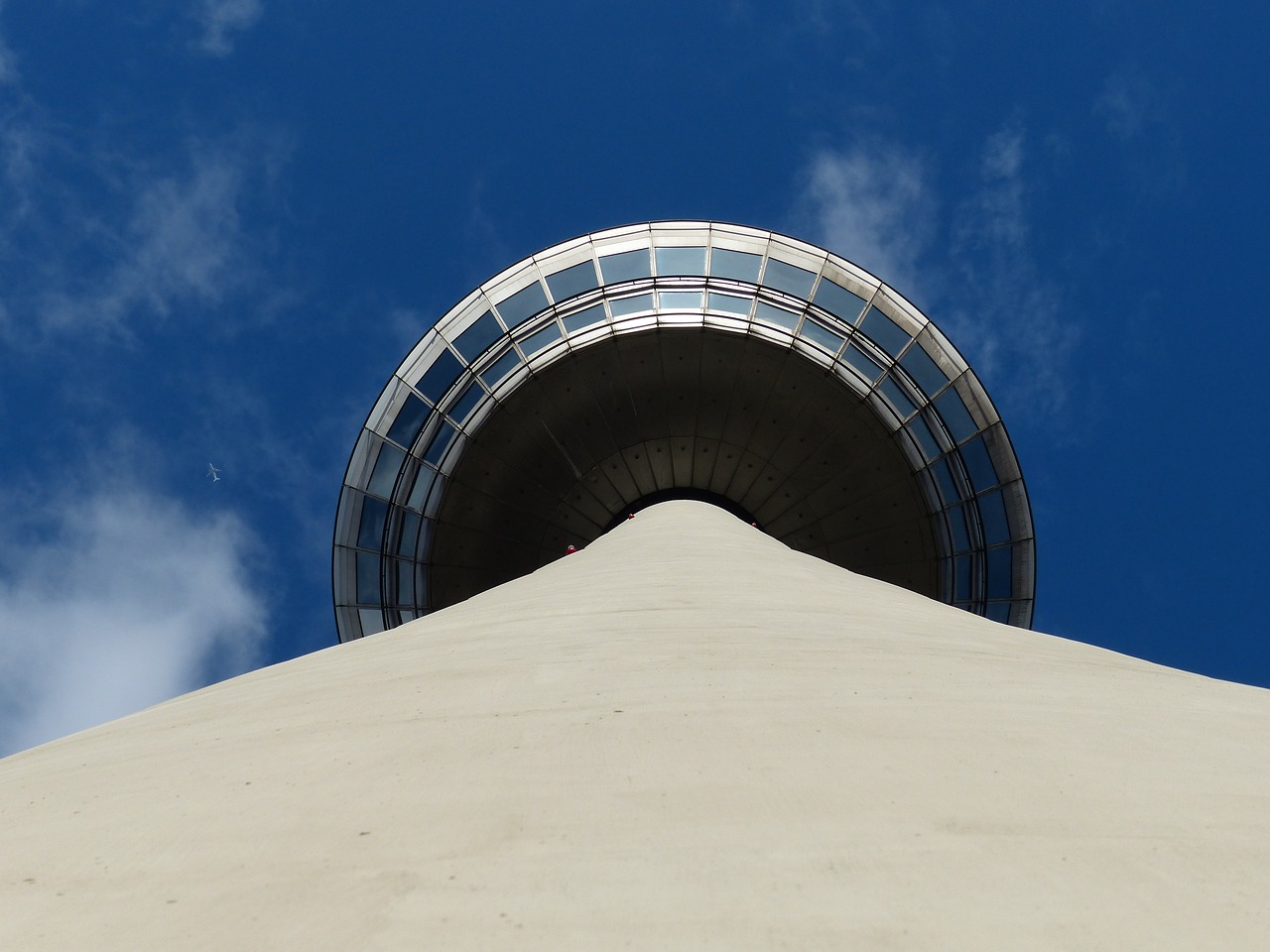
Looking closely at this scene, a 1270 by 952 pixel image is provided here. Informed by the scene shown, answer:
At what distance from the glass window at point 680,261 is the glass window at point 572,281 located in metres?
1.83

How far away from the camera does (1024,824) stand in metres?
2.18

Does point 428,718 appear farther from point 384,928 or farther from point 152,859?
point 384,928

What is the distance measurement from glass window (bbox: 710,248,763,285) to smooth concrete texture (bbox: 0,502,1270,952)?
73.3 ft

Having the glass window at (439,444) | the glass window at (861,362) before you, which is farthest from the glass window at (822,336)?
the glass window at (439,444)

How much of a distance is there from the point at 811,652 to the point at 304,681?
2.27m

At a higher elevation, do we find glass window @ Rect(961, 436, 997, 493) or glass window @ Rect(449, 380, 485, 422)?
glass window @ Rect(449, 380, 485, 422)

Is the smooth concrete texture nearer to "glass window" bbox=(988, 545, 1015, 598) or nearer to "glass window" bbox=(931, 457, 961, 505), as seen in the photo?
"glass window" bbox=(931, 457, 961, 505)

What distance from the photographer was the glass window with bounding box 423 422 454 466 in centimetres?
2577

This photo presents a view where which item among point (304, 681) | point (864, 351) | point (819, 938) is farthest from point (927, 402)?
point (819, 938)

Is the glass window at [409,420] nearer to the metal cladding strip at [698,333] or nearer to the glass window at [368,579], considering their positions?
the metal cladding strip at [698,333]

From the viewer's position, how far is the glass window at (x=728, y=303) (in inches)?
994

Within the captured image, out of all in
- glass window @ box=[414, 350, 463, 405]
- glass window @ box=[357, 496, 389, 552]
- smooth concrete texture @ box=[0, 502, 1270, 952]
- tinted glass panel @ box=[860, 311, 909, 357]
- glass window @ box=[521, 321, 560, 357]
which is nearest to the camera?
smooth concrete texture @ box=[0, 502, 1270, 952]

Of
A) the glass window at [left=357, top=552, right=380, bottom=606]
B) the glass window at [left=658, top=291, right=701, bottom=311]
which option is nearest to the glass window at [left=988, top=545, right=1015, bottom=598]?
the glass window at [left=658, top=291, right=701, bottom=311]

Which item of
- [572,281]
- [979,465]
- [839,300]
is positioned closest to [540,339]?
[572,281]
